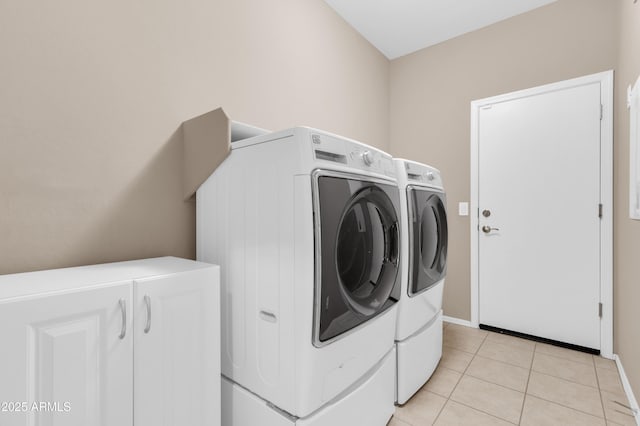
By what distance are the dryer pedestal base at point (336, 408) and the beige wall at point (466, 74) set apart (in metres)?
1.80

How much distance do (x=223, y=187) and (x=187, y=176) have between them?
0.30 metres

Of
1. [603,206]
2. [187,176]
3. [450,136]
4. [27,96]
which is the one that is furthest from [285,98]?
[603,206]

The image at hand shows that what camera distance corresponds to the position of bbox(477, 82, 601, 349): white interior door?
2301mm

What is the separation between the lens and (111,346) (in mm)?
862

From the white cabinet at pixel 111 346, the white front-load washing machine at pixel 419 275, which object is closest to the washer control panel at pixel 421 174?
the white front-load washing machine at pixel 419 275

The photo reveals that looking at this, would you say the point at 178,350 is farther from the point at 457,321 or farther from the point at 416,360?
the point at 457,321

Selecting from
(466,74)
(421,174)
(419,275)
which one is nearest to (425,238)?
(419,275)

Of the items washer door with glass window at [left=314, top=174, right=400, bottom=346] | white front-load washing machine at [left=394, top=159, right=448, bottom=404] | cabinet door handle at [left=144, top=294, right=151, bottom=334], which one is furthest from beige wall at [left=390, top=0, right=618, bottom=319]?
cabinet door handle at [left=144, top=294, right=151, bottom=334]

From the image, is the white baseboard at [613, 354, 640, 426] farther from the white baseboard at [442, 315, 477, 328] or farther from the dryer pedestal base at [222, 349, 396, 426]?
the dryer pedestal base at [222, 349, 396, 426]

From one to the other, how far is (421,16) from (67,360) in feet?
10.6

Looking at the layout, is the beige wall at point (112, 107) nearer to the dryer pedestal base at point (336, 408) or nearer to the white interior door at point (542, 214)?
the dryer pedestal base at point (336, 408)

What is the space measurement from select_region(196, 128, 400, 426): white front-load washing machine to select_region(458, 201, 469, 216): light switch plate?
1746 millimetres

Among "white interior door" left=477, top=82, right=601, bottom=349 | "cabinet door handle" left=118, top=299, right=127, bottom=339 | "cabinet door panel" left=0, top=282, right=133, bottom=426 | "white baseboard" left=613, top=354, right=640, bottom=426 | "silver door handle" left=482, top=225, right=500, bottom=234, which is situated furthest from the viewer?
"silver door handle" left=482, top=225, right=500, bottom=234

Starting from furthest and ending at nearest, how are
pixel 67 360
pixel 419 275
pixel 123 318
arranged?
pixel 419 275 → pixel 123 318 → pixel 67 360
